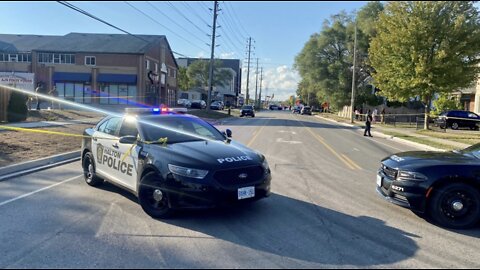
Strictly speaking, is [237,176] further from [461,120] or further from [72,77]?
[72,77]

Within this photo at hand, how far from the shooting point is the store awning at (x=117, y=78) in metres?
52.8

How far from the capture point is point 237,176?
5773 mm

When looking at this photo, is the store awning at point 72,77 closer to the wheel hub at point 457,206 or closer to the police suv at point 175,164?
the police suv at point 175,164

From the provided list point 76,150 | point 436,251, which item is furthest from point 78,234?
point 76,150

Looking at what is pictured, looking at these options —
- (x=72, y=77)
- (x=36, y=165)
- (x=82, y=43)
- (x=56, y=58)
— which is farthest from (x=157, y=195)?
(x=82, y=43)

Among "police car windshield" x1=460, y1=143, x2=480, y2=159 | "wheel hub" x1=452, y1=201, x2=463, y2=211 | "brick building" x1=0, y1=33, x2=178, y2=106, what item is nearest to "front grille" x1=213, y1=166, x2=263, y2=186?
"wheel hub" x1=452, y1=201, x2=463, y2=211

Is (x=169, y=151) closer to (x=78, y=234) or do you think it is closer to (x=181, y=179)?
(x=181, y=179)

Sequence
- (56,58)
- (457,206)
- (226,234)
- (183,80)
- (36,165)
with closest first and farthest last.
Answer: (226,234) < (457,206) < (36,165) < (56,58) < (183,80)

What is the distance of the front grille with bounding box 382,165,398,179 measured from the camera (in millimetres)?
6301

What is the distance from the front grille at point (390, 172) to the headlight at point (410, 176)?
98mm

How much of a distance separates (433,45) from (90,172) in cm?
2683

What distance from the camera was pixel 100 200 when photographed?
6.93 meters

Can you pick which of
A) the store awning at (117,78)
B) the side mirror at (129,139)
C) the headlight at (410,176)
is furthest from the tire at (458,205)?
the store awning at (117,78)

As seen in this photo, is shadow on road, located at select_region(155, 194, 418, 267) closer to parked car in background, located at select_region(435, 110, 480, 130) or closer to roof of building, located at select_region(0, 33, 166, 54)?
parked car in background, located at select_region(435, 110, 480, 130)
